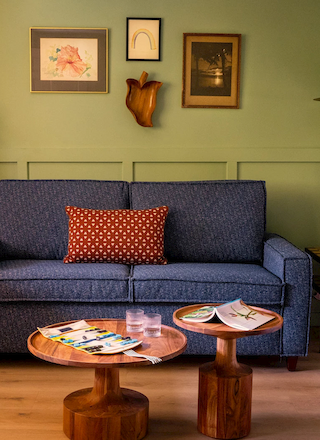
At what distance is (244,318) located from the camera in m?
1.82

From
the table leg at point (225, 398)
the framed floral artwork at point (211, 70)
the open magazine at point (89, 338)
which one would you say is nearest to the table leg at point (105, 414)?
the open magazine at point (89, 338)

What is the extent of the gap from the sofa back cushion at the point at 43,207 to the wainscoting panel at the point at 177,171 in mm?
336

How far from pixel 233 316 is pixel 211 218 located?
1.13m

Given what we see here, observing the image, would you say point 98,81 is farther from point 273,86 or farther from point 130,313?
point 130,313

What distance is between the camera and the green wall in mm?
3186

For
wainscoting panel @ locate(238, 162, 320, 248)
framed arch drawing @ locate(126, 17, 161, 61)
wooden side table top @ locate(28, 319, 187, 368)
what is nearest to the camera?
wooden side table top @ locate(28, 319, 187, 368)

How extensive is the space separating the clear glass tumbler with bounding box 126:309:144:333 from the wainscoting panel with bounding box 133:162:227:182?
1593mm

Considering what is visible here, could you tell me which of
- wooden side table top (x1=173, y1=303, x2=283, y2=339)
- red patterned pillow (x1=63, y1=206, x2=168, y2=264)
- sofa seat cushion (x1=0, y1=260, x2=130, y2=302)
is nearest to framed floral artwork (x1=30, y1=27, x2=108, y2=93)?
red patterned pillow (x1=63, y1=206, x2=168, y2=264)

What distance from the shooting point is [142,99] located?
3209 millimetres

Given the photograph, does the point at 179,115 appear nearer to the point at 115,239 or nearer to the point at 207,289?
the point at 115,239

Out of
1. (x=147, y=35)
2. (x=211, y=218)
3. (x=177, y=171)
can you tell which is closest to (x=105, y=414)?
(x=211, y=218)

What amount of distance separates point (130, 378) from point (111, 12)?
2.28 m

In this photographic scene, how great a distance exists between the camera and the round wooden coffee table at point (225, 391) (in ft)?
5.72

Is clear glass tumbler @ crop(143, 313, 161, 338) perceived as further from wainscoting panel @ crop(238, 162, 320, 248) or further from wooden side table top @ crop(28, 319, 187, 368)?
wainscoting panel @ crop(238, 162, 320, 248)
